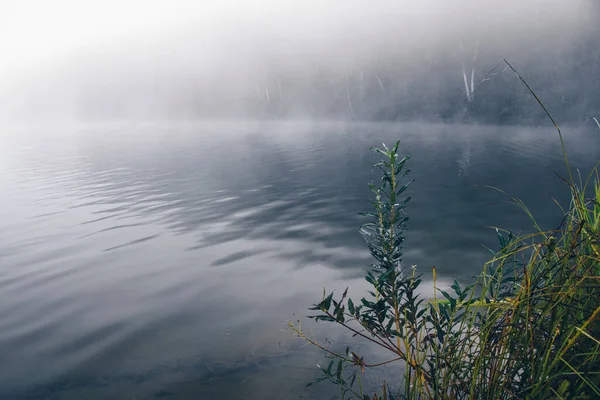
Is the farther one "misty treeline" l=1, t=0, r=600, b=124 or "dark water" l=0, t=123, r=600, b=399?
"misty treeline" l=1, t=0, r=600, b=124

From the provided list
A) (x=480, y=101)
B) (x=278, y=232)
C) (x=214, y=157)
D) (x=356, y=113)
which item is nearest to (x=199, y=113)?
(x=356, y=113)

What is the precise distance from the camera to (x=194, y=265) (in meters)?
9.63

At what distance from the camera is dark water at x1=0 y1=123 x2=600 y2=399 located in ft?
17.5

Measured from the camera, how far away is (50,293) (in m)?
8.14

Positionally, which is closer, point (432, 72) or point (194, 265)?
point (194, 265)

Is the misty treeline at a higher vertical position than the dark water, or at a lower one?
higher

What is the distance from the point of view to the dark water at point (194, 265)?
5332 mm

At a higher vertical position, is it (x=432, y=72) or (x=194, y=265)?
(x=432, y=72)

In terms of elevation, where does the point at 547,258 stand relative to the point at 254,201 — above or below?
above

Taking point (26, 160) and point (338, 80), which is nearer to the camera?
point (26, 160)

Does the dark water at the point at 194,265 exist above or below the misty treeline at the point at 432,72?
below

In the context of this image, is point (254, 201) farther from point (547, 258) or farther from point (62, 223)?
point (547, 258)

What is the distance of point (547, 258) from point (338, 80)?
103191 mm

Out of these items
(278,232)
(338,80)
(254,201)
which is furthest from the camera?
(338,80)
